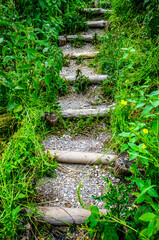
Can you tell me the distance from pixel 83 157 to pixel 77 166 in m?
0.13

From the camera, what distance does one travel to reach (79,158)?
206cm

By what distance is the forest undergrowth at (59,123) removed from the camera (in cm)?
132

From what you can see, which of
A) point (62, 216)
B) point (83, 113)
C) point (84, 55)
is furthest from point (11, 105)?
point (84, 55)

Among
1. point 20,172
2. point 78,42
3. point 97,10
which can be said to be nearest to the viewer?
point 20,172

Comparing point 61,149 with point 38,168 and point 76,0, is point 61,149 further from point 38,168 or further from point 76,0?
point 76,0

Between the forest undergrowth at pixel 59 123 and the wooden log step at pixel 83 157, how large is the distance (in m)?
0.14

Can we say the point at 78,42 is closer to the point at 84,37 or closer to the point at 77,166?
the point at 84,37

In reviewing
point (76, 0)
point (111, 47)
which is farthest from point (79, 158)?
point (76, 0)

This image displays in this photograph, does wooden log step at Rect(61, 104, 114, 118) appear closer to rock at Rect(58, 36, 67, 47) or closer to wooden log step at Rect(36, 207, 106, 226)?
wooden log step at Rect(36, 207, 106, 226)

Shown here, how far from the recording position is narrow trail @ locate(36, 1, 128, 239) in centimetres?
159

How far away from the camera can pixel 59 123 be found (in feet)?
8.20

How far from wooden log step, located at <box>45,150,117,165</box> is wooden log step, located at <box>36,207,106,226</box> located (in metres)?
0.57

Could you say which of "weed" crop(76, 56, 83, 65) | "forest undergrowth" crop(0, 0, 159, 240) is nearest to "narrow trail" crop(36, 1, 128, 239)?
"forest undergrowth" crop(0, 0, 159, 240)

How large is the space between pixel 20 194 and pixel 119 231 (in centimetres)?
88
